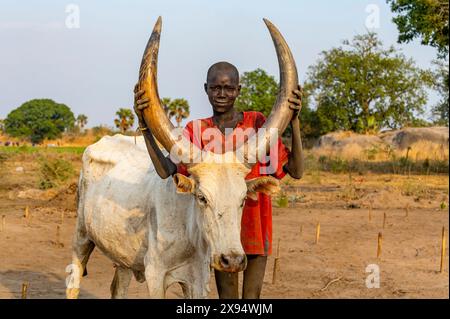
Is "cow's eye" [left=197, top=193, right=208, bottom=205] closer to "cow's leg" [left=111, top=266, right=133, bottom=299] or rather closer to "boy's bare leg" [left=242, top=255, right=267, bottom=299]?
"boy's bare leg" [left=242, top=255, right=267, bottom=299]

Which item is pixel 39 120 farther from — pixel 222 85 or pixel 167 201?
pixel 222 85

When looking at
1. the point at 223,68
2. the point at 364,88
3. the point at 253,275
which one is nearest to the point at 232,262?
the point at 253,275

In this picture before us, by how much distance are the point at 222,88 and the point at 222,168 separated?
612 millimetres

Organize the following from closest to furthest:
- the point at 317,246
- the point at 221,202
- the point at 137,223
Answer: the point at 221,202
the point at 137,223
the point at 317,246

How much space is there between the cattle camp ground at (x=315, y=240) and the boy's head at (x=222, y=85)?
2856 mm

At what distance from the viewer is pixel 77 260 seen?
5988 mm

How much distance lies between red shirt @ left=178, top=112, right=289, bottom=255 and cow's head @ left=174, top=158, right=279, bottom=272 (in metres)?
0.33

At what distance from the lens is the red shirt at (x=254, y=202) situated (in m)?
4.13

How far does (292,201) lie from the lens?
14.8 meters

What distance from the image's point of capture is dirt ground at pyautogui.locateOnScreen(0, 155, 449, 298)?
7.61 m

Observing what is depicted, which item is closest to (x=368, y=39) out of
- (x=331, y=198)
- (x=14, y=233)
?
(x=331, y=198)

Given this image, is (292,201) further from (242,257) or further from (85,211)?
(242,257)
